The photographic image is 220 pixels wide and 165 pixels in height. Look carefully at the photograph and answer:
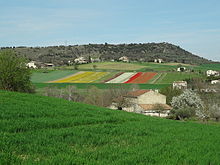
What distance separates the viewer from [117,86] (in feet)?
274

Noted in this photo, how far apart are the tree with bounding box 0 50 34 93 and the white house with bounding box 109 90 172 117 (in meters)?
29.4

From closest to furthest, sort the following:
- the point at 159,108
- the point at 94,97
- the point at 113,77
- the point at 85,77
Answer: the point at 159,108, the point at 94,97, the point at 113,77, the point at 85,77

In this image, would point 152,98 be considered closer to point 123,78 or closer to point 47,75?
point 123,78

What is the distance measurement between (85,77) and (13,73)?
190ft

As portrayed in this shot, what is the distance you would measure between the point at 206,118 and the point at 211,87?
29736 mm

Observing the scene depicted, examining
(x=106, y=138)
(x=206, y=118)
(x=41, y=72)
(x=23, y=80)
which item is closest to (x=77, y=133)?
(x=106, y=138)

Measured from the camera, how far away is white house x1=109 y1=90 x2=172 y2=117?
65.5 meters

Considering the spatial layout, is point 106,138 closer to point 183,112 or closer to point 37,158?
point 37,158

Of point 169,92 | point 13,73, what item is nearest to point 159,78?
point 169,92

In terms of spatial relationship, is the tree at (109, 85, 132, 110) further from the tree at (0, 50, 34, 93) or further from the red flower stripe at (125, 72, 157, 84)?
the tree at (0, 50, 34, 93)

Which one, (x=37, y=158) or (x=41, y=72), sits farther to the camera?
(x=41, y=72)

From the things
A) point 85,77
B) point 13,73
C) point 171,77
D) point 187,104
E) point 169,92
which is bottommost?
point 187,104

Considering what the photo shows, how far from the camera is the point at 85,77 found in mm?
101438

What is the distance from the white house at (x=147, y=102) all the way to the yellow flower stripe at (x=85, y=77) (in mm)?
25875
